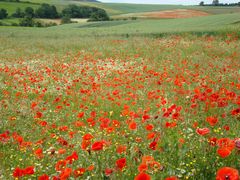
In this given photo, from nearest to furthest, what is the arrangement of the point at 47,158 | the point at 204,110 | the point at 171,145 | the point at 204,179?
the point at 204,179, the point at 171,145, the point at 47,158, the point at 204,110

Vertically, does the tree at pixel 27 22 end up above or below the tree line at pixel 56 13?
below

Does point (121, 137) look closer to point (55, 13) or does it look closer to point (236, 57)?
point (236, 57)

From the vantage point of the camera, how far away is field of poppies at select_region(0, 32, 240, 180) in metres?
3.03

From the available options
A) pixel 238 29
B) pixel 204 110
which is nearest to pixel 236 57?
pixel 204 110

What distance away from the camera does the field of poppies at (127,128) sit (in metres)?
3.03

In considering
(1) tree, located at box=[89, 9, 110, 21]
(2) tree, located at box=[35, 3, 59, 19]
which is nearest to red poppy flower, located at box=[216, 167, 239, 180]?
(1) tree, located at box=[89, 9, 110, 21]

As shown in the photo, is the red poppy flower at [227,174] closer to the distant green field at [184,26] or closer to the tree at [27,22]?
the distant green field at [184,26]

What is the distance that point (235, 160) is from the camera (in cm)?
316

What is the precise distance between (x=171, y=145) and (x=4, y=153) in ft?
8.62

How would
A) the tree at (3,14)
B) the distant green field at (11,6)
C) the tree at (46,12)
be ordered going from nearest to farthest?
the tree at (3,14), the tree at (46,12), the distant green field at (11,6)

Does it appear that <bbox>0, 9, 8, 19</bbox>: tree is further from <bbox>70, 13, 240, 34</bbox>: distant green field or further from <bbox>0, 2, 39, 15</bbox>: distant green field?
<bbox>70, 13, 240, 34</bbox>: distant green field

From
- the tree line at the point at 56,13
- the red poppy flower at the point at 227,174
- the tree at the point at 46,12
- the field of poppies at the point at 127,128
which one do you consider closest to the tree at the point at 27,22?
the tree line at the point at 56,13

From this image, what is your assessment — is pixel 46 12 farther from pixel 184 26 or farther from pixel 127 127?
pixel 127 127

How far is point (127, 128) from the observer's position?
204 inches
